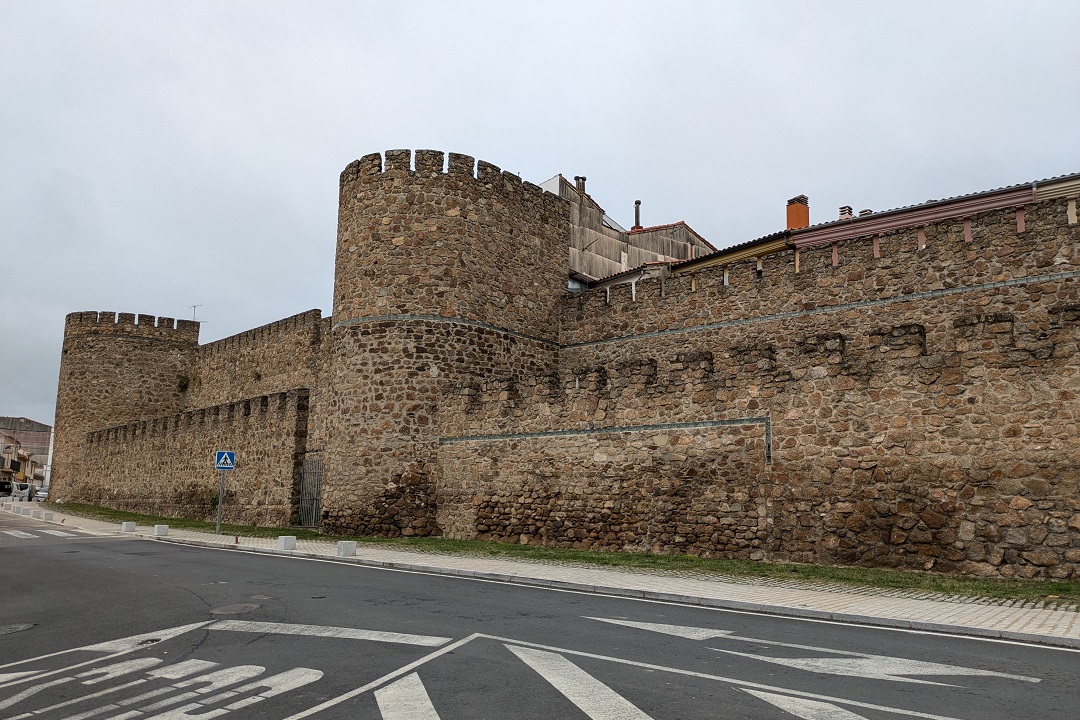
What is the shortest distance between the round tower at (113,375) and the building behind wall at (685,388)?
14421mm

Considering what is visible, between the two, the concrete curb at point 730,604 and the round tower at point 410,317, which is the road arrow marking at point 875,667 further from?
the round tower at point 410,317

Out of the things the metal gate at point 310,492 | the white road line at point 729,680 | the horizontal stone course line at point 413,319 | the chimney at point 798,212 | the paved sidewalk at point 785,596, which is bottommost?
the white road line at point 729,680

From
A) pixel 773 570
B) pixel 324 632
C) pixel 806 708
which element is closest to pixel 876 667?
pixel 806 708

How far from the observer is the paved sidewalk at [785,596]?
314 inches

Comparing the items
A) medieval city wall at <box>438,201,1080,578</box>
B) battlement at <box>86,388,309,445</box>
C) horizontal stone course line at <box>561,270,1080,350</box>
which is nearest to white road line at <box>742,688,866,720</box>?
medieval city wall at <box>438,201,1080,578</box>

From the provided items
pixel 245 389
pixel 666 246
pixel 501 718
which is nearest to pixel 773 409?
pixel 501 718

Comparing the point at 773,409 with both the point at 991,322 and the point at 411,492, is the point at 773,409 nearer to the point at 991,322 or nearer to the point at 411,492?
the point at 991,322

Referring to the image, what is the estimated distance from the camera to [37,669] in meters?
6.53

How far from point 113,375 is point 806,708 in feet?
143

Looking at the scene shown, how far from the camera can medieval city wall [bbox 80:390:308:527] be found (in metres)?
24.3

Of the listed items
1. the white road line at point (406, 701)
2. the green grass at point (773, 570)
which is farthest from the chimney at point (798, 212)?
the white road line at point (406, 701)

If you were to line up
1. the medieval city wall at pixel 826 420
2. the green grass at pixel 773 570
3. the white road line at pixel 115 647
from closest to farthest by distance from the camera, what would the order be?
the white road line at pixel 115 647
the green grass at pixel 773 570
the medieval city wall at pixel 826 420

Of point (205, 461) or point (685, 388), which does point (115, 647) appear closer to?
point (685, 388)

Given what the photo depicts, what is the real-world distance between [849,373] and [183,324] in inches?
1501
